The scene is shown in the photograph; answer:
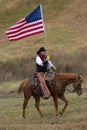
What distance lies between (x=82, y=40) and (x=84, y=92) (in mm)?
19230

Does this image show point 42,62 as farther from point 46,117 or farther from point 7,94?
point 7,94

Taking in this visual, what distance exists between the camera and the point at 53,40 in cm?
4606

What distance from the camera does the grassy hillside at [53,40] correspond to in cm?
3672

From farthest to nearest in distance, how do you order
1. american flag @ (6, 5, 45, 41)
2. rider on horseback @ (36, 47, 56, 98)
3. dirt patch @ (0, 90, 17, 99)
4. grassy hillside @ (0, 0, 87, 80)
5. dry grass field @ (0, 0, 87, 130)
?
grassy hillside @ (0, 0, 87, 80) → dirt patch @ (0, 90, 17, 99) → american flag @ (6, 5, 45, 41) → rider on horseback @ (36, 47, 56, 98) → dry grass field @ (0, 0, 87, 130)

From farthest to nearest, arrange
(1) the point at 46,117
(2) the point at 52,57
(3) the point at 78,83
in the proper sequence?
(2) the point at 52,57
(3) the point at 78,83
(1) the point at 46,117

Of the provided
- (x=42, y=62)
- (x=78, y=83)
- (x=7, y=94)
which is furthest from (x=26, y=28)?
(x=7, y=94)

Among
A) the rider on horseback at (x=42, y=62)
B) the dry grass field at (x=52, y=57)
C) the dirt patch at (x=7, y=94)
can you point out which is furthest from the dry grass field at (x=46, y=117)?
the dirt patch at (x=7, y=94)

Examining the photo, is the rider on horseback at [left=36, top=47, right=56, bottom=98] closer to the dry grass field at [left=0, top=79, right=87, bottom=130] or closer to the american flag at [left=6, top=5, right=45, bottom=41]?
the dry grass field at [left=0, top=79, right=87, bottom=130]

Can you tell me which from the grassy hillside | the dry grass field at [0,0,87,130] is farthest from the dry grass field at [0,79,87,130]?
the grassy hillside

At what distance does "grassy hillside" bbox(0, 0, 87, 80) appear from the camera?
36719 millimetres

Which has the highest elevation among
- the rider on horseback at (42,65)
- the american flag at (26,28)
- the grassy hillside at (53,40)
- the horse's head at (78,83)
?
the american flag at (26,28)

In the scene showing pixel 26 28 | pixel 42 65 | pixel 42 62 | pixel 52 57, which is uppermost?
pixel 26 28

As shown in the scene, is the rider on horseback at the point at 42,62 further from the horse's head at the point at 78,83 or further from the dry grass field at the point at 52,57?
the dry grass field at the point at 52,57

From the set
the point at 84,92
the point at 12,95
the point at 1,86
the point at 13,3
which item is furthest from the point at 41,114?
the point at 13,3
